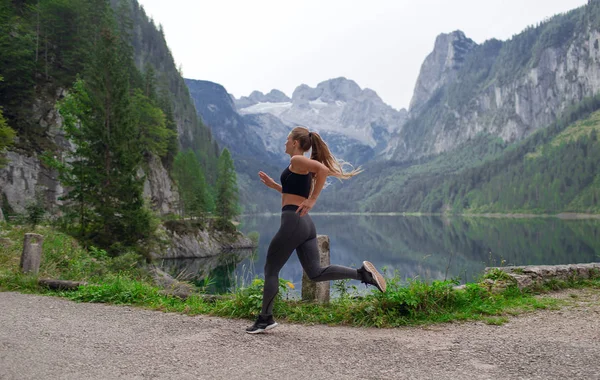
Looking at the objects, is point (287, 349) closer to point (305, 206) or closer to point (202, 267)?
point (305, 206)

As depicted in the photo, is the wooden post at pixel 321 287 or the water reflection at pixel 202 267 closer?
the wooden post at pixel 321 287

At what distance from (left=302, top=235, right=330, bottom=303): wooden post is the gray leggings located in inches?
56.8

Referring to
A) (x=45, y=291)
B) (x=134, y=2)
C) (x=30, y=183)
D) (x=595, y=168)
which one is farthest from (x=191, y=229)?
(x=595, y=168)

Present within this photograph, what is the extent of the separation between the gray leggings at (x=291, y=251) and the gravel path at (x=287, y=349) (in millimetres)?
768

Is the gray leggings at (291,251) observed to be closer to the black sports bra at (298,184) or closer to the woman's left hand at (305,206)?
the woman's left hand at (305,206)

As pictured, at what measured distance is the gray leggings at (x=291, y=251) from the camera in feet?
19.1

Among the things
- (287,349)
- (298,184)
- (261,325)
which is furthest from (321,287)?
(298,184)

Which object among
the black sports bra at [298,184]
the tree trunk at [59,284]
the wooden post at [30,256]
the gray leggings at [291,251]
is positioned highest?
the black sports bra at [298,184]

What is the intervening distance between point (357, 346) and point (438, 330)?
66.0 inches

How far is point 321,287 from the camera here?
7.68 metres

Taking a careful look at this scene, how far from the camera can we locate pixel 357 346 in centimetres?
536

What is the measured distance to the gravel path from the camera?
434 centimetres

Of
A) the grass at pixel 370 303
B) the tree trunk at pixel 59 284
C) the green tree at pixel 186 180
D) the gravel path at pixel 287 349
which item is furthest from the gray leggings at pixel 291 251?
the green tree at pixel 186 180

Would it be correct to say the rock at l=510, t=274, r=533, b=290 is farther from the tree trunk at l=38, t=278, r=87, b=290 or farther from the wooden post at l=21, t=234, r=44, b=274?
the wooden post at l=21, t=234, r=44, b=274
